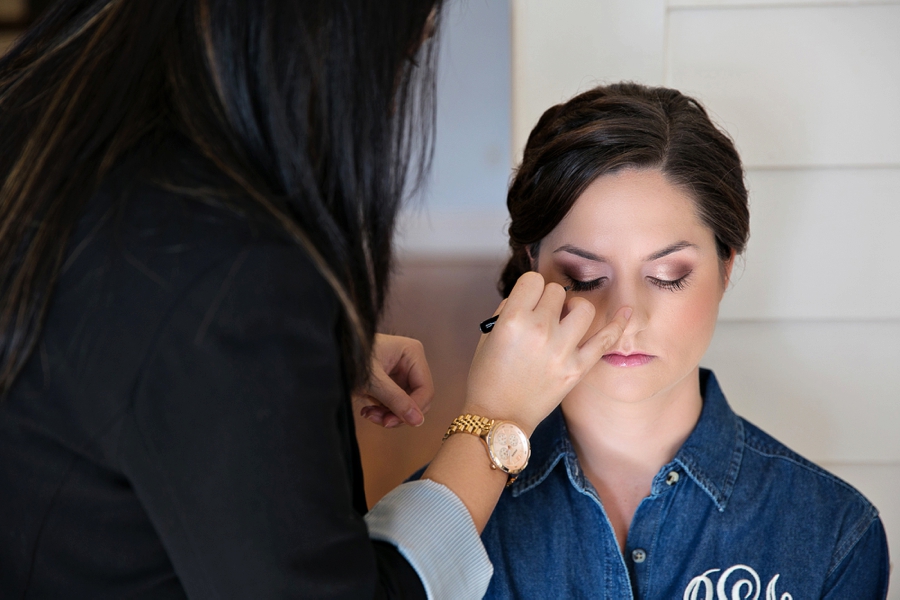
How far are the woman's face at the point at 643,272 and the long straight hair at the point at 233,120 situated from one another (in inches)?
20.5

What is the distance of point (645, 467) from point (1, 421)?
94 cm

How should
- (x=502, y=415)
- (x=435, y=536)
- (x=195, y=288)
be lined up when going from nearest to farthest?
1. (x=195, y=288)
2. (x=435, y=536)
3. (x=502, y=415)

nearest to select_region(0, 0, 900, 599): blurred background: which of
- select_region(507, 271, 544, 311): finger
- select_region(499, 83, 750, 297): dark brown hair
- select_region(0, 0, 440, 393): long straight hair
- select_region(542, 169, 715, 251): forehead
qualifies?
select_region(499, 83, 750, 297): dark brown hair

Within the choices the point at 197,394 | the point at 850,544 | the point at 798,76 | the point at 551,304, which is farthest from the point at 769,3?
the point at 197,394

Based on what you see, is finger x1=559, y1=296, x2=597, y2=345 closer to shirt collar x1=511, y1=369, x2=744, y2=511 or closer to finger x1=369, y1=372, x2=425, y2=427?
finger x1=369, y1=372, x2=425, y2=427

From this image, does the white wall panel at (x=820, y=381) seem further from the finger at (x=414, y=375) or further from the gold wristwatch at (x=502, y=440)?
the gold wristwatch at (x=502, y=440)

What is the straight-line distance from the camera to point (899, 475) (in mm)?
1491

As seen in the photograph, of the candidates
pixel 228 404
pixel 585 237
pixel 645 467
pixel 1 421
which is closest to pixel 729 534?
pixel 645 467

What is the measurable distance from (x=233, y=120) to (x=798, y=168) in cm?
109

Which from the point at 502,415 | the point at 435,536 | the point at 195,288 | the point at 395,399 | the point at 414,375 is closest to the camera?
the point at 195,288

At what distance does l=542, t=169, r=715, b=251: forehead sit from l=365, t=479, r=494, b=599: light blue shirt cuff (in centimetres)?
51

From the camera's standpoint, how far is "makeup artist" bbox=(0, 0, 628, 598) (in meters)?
0.59

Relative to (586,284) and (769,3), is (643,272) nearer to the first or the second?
(586,284)

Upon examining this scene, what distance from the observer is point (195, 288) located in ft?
1.90
